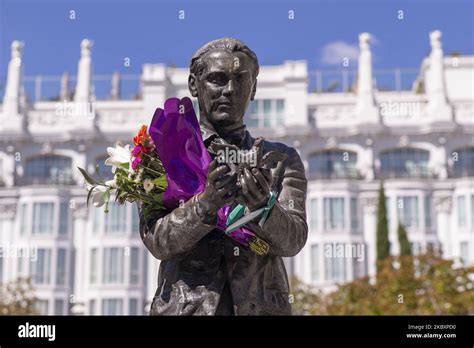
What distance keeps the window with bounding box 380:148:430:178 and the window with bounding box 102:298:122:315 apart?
749 inches

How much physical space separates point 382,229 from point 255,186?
46895mm

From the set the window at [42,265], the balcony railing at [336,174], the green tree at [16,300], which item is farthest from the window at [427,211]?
the green tree at [16,300]

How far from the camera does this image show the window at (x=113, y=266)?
51.5m

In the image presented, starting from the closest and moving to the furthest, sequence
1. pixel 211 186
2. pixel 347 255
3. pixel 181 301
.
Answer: pixel 211 186
pixel 181 301
pixel 347 255

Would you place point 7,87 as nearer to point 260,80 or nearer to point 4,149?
point 4,149

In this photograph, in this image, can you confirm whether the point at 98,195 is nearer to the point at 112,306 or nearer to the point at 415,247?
the point at 112,306

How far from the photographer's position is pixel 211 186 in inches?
149

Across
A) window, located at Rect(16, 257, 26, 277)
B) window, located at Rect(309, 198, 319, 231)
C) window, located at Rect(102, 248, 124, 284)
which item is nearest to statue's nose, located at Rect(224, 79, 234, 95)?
window, located at Rect(102, 248, 124, 284)

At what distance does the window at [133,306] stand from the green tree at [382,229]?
Result: 15131mm

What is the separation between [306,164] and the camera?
5325 centimetres

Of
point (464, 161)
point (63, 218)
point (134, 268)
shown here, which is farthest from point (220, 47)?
point (464, 161)

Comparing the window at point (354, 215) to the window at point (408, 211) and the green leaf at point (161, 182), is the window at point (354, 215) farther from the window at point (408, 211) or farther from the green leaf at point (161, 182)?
the green leaf at point (161, 182)
